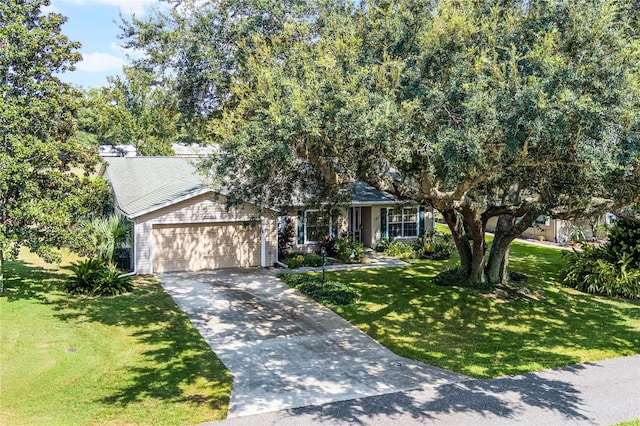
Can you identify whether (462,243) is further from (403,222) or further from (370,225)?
(370,225)

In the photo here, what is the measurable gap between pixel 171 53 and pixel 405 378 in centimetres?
1340

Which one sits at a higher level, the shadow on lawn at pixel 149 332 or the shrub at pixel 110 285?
the shrub at pixel 110 285

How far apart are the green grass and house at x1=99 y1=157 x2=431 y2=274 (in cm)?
350

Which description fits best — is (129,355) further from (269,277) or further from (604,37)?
(604,37)

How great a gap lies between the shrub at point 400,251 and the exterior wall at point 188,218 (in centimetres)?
588

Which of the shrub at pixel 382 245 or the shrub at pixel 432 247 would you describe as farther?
the shrub at pixel 382 245

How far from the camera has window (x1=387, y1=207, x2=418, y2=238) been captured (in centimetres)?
2458

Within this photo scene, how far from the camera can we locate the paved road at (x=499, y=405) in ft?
28.1

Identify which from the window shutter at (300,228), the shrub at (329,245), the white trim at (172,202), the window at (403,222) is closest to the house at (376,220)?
the window at (403,222)

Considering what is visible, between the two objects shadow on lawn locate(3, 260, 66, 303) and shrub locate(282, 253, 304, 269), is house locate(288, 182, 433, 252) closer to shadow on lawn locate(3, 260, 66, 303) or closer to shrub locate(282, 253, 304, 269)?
shrub locate(282, 253, 304, 269)

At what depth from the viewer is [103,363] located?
10.8 m

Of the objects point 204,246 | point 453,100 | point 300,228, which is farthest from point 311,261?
point 453,100

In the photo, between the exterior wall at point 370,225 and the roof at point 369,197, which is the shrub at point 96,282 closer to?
the exterior wall at point 370,225

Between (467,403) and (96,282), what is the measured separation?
11888 millimetres
